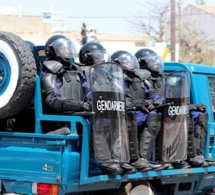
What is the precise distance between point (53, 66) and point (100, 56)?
2.55 feet

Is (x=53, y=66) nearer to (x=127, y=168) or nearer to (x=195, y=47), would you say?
(x=127, y=168)

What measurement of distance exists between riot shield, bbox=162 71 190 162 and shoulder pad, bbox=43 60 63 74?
4.00ft

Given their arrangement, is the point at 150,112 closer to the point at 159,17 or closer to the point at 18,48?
the point at 18,48

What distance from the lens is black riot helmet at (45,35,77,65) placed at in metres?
6.84

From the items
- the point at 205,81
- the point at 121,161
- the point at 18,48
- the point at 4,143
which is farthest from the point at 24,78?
the point at 205,81

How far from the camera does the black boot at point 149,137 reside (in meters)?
6.61

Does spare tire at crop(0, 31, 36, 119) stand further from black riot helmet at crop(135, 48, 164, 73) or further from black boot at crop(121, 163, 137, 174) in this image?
black riot helmet at crop(135, 48, 164, 73)

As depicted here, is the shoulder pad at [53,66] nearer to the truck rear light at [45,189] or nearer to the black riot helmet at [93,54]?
the black riot helmet at [93,54]

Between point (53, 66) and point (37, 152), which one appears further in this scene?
point (53, 66)

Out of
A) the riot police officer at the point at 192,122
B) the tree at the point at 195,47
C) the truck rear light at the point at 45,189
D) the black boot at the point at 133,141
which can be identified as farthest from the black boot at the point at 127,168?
the tree at the point at 195,47

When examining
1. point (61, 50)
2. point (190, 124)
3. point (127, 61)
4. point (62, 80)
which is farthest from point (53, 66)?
point (190, 124)

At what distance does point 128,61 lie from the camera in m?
7.37

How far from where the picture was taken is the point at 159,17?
1786 inches

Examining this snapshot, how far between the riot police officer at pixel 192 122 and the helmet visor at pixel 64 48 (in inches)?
46.4
